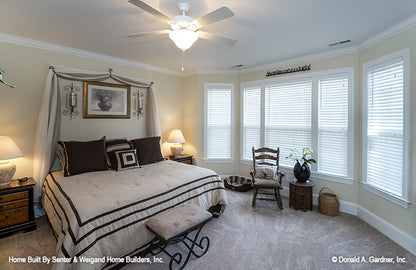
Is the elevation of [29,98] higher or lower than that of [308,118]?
higher

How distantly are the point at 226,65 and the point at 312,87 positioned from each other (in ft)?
5.83

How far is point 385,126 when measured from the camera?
2.68m

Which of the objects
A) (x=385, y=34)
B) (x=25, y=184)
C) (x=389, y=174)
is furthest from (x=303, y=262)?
(x=25, y=184)

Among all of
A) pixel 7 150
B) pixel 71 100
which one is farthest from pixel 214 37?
pixel 7 150

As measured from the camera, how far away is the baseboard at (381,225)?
2.32 meters

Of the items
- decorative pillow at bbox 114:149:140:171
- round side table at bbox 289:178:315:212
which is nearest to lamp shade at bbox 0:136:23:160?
decorative pillow at bbox 114:149:140:171

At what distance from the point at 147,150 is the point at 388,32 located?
158 inches

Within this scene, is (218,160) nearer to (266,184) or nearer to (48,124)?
(266,184)

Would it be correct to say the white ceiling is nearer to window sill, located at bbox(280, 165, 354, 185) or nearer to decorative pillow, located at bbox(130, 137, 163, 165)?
decorative pillow, located at bbox(130, 137, 163, 165)

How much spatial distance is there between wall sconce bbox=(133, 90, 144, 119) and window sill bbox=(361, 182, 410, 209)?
4.25m

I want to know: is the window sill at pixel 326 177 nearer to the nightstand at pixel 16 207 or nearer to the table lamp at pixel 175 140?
the table lamp at pixel 175 140

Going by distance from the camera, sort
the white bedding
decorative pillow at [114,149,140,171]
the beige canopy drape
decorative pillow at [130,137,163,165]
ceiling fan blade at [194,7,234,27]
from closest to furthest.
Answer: ceiling fan blade at [194,7,234,27], the white bedding, the beige canopy drape, decorative pillow at [114,149,140,171], decorative pillow at [130,137,163,165]

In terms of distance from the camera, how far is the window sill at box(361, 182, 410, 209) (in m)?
2.42

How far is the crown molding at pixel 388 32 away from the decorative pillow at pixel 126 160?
13.2ft
